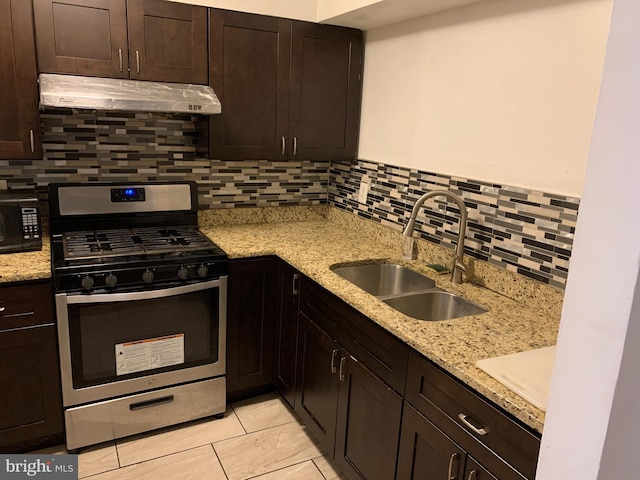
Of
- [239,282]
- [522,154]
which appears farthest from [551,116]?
[239,282]

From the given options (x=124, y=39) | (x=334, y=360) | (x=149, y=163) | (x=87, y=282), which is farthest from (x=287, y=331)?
(x=124, y=39)

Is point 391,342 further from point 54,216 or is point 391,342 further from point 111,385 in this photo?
point 54,216

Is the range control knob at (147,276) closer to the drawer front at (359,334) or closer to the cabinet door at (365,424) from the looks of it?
the drawer front at (359,334)

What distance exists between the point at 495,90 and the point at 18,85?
2058 mm

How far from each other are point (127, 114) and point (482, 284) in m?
2.00

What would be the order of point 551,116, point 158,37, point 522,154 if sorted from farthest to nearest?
point 158,37
point 522,154
point 551,116

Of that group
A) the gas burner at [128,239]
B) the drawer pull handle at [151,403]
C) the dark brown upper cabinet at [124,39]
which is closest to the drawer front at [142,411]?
the drawer pull handle at [151,403]

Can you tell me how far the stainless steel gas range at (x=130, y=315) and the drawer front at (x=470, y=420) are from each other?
1.19 meters

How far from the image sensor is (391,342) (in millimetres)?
1721

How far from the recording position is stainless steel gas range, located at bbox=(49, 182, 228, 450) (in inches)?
86.0

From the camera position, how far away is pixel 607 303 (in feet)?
2.50

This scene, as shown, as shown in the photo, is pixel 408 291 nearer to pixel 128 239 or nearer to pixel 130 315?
pixel 130 315

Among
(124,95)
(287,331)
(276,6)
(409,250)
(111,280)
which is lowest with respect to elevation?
(287,331)

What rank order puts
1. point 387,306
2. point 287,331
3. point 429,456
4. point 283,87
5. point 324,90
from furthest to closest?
1. point 324,90
2. point 283,87
3. point 287,331
4. point 387,306
5. point 429,456
